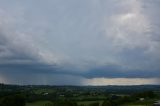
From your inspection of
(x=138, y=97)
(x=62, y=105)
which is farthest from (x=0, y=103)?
(x=138, y=97)

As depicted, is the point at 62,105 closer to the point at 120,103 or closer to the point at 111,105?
the point at 111,105

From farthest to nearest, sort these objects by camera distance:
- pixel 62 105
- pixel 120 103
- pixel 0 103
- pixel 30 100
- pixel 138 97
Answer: pixel 30 100 < pixel 138 97 < pixel 120 103 < pixel 62 105 < pixel 0 103

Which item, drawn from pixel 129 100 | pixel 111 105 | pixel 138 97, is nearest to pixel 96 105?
pixel 111 105

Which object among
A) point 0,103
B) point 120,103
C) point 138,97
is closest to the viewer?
point 0,103

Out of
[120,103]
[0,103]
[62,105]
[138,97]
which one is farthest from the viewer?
[138,97]

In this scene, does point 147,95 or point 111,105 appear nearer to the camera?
point 111,105

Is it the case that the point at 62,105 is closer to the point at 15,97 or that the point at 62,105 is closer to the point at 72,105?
the point at 72,105

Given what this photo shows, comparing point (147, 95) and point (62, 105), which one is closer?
point (62, 105)

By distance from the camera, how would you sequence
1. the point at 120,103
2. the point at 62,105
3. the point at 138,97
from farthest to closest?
the point at 138,97
the point at 120,103
the point at 62,105
